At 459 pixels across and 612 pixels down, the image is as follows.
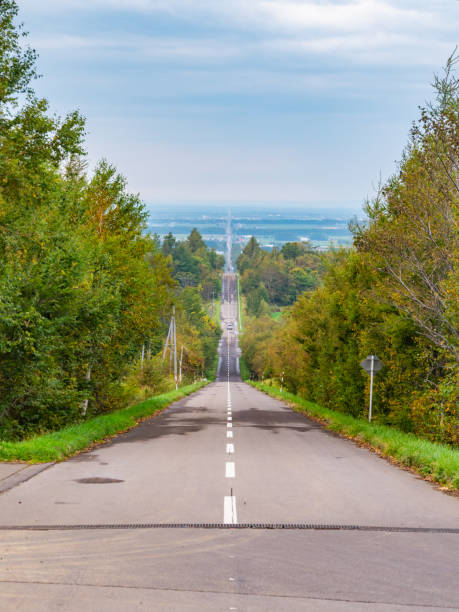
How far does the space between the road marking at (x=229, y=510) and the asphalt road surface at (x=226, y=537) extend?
0.6 inches

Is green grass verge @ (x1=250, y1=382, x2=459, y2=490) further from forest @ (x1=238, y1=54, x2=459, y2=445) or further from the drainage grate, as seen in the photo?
the drainage grate

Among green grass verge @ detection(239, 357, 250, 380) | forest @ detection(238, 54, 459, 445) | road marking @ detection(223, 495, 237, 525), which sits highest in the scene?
forest @ detection(238, 54, 459, 445)

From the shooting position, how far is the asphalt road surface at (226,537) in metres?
5.00

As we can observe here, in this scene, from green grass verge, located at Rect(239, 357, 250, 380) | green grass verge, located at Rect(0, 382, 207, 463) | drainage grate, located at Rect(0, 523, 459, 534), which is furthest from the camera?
green grass verge, located at Rect(239, 357, 250, 380)

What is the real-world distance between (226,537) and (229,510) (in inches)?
52.4

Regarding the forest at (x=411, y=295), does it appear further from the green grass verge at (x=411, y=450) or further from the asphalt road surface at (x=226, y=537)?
the asphalt road surface at (x=226, y=537)

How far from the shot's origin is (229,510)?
8.16 metres

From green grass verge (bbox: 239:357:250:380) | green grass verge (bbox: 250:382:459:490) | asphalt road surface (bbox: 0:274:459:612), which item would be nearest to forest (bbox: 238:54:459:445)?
green grass verge (bbox: 250:382:459:490)

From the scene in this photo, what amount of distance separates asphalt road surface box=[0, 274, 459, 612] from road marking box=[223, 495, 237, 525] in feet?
0.05

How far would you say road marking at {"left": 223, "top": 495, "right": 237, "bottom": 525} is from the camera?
7.59m

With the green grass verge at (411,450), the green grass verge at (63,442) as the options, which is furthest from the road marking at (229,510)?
the green grass verge at (63,442)

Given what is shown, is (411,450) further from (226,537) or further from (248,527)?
(226,537)

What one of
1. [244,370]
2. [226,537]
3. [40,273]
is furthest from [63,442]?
[244,370]

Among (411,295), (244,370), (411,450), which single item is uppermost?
(411,295)
